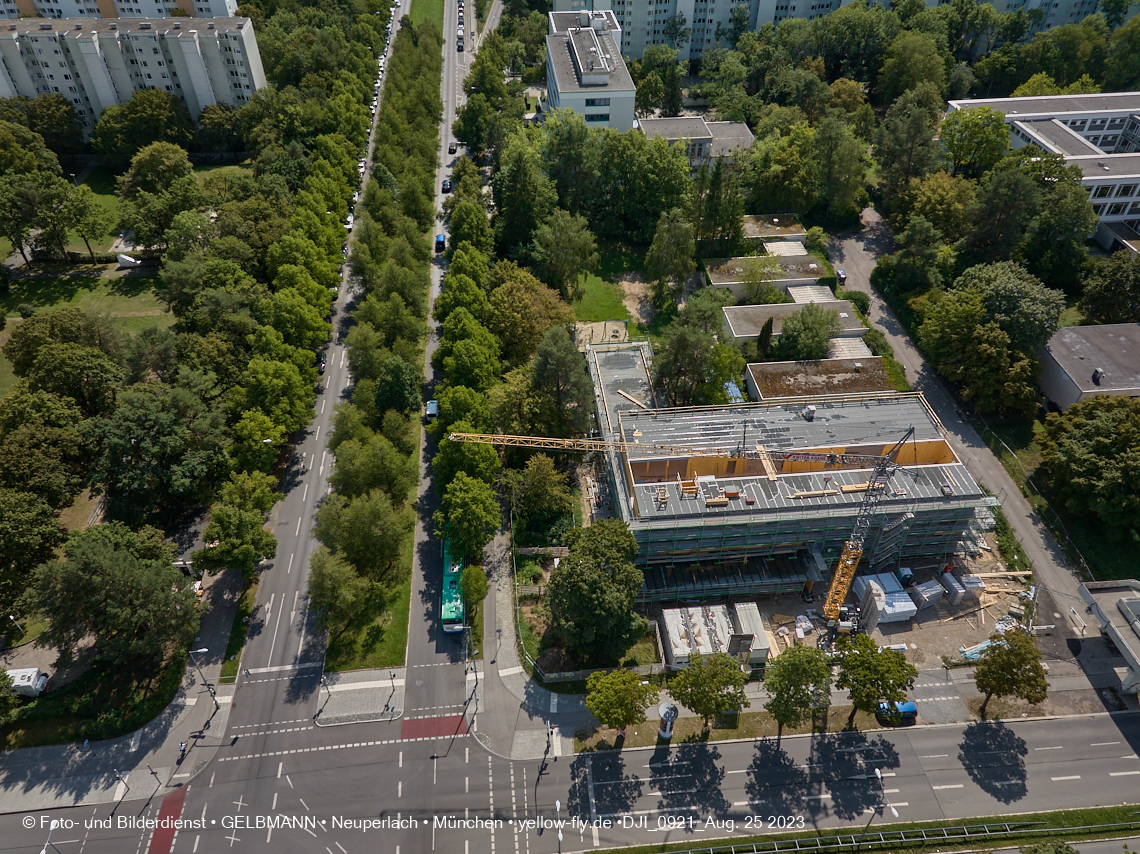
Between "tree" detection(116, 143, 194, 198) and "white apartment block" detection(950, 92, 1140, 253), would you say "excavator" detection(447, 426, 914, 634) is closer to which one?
"white apartment block" detection(950, 92, 1140, 253)

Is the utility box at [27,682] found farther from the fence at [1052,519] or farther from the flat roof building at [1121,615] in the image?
the fence at [1052,519]

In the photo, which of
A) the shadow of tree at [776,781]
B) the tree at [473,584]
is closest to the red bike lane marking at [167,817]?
the tree at [473,584]

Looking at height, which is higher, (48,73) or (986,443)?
(48,73)

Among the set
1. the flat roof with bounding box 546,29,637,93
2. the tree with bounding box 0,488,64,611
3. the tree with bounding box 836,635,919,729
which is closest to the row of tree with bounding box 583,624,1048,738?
the tree with bounding box 836,635,919,729

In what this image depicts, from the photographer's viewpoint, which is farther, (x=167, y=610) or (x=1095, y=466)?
(x=1095, y=466)

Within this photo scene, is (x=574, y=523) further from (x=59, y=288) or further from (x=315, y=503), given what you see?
(x=59, y=288)

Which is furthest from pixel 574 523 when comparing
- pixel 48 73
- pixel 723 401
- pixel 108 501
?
pixel 48 73

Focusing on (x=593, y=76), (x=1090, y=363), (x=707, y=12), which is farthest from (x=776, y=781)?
(x=707, y=12)

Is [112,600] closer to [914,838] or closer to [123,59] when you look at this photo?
[914,838]
